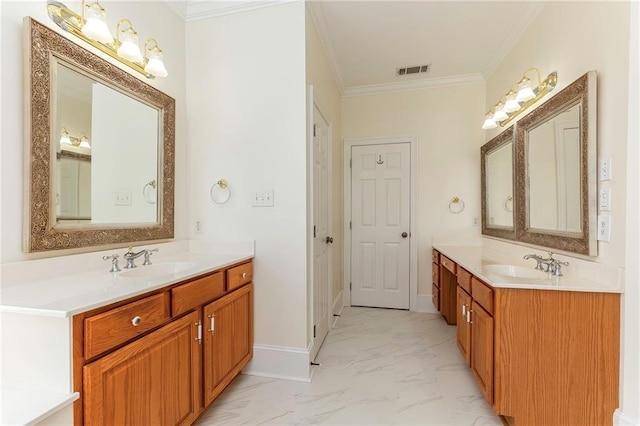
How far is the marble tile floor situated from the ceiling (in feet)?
8.85

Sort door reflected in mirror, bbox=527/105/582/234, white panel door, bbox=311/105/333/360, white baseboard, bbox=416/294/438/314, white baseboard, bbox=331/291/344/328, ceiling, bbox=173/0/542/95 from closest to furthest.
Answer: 1. door reflected in mirror, bbox=527/105/582/234
2. ceiling, bbox=173/0/542/95
3. white panel door, bbox=311/105/333/360
4. white baseboard, bbox=331/291/344/328
5. white baseboard, bbox=416/294/438/314

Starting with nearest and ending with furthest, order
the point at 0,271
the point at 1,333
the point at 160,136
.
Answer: the point at 1,333
the point at 0,271
the point at 160,136

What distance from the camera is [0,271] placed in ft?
3.73

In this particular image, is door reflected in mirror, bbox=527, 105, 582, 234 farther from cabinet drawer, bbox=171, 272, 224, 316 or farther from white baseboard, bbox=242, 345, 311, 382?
cabinet drawer, bbox=171, 272, 224, 316

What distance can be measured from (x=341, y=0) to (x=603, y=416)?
2.92 meters

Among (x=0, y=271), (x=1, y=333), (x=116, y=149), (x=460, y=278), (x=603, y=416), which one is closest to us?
(x=1, y=333)

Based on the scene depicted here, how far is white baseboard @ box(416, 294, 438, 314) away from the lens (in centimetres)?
337

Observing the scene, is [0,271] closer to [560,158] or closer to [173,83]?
[173,83]

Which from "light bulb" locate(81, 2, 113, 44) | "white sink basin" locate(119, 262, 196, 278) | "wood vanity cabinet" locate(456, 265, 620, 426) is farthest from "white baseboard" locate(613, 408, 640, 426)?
"light bulb" locate(81, 2, 113, 44)

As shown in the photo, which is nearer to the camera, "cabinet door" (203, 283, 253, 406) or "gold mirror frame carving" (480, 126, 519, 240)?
"cabinet door" (203, 283, 253, 406)

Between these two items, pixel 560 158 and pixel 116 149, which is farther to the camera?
pixel 560 158

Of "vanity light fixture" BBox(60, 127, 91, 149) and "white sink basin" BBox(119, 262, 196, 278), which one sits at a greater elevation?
"vanity light fixture" BBox(60, 127, 91, 149)

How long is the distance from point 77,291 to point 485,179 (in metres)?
3.38

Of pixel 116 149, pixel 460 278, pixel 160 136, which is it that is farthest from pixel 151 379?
pixel 460 278
